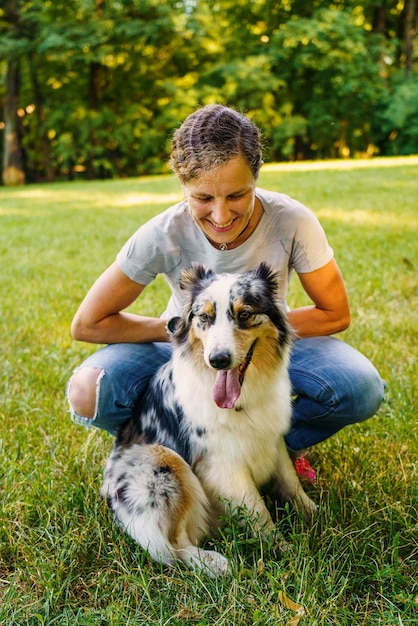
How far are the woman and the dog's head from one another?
10.6 inches

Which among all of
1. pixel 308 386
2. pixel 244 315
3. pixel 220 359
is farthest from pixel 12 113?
pixel 220 359

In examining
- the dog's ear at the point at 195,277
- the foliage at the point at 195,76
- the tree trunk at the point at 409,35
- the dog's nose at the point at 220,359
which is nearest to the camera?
the dog's nose at the point at 220,359

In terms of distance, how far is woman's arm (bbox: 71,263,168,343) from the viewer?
268cm

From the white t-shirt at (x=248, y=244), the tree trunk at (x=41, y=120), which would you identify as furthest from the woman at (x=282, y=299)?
the tree trunk at (x=41, y=120)

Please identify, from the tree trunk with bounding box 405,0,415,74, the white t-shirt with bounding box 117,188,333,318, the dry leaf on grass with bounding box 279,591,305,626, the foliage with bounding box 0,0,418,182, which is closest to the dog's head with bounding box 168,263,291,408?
the white t-shirt with bounding box 117,188,333,318

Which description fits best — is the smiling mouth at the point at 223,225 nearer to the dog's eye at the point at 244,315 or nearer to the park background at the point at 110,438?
the dog's eye at the point at 244,315

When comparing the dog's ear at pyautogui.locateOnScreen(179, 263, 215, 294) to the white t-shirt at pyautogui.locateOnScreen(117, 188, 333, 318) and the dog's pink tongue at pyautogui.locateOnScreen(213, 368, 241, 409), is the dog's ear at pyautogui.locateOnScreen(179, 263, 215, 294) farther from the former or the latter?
the dog's pink tongue at pyautogui.locateOnScreen(213, 368, 241, 409)

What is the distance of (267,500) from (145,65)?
25860 millimetres

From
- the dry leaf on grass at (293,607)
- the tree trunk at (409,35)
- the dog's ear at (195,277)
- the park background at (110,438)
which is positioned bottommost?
the park background at (110,438)

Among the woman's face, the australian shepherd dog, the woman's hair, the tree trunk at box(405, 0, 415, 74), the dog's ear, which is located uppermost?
the tree trunk at box(405, 0, 415, 74)

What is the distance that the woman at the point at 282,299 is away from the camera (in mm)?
2592

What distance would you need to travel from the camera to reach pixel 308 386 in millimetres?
2660

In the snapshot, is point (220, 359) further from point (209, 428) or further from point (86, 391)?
point (86, 391)

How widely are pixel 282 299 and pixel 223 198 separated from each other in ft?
2.06
